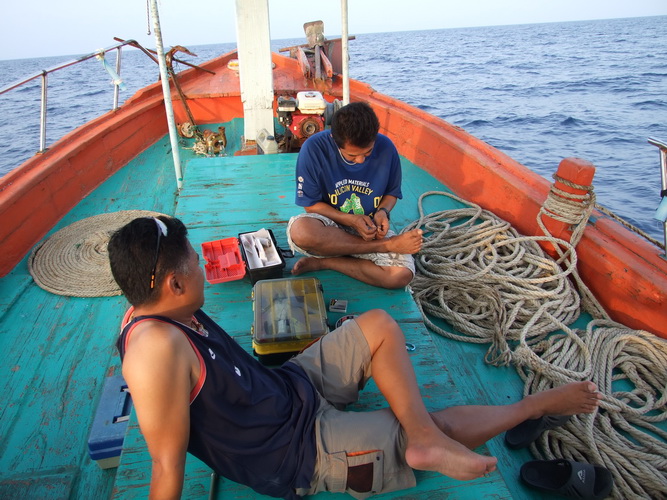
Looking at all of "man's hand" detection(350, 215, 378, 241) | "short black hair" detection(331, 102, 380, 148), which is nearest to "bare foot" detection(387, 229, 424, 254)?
"man's hand" detection(350, 215, 378, 241)

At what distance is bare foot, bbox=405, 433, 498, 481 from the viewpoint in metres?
1.21

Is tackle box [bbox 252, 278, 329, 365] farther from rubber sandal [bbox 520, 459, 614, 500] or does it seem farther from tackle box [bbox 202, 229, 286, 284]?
rubber sandal [bbox 520, 459, 614, 500]

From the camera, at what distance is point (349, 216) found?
2379 millimetres

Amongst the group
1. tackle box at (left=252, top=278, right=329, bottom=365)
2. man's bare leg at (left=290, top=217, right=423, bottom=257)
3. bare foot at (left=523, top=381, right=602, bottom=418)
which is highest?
man's bare leg at (left=290, top=217, right=423, bottom=257)

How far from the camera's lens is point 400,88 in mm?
15547

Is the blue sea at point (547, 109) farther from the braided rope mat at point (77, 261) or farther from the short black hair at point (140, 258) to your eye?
the short black hair at point (140, 258)

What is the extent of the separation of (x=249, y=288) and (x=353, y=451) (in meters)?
1.23

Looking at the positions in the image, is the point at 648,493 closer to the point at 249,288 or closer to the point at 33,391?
the point at 249,288

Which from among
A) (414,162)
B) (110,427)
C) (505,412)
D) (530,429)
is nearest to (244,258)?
(110,427)

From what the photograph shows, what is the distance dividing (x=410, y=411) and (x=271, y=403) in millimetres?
446

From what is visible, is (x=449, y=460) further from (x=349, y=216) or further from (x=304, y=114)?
(x=304, y=114)

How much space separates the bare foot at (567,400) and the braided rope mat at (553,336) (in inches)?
10.3

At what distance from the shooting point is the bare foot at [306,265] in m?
2.41

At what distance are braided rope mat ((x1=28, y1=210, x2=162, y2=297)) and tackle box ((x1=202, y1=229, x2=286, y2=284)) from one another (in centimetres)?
72
